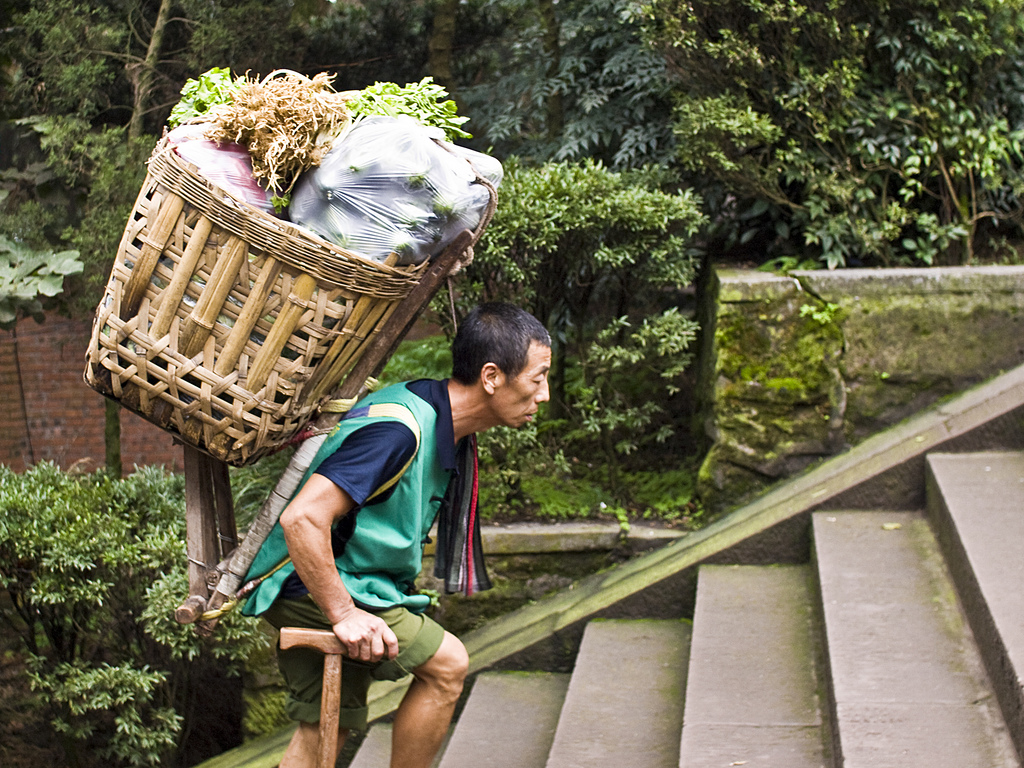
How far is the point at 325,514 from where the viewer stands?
2.27 m

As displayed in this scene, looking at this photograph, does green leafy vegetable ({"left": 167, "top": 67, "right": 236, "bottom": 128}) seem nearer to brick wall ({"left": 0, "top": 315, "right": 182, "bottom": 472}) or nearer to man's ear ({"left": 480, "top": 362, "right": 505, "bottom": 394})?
man's ear ({"left": 480, "top": 362, "right": 505, "bottom": 394})

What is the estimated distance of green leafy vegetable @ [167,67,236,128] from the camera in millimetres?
2311


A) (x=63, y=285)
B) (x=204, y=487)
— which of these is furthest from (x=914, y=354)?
(x=63, y=285)

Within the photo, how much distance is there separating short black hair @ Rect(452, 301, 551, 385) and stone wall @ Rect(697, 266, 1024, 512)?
2189 millimetres

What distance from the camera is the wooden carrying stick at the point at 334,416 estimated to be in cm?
225

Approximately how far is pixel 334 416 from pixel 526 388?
0.53 metres

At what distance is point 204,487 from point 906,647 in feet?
7.30

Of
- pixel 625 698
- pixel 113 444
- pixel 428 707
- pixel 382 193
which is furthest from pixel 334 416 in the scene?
pixel 113 444

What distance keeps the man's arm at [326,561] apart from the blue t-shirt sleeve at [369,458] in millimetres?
31

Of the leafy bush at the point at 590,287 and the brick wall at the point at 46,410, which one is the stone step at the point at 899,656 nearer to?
the leafy bush at the point at 590,287

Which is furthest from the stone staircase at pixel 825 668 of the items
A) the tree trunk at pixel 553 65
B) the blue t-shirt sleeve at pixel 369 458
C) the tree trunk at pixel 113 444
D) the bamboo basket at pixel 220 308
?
the tree trunk at pixel 553 65

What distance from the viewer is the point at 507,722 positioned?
12.0 feet

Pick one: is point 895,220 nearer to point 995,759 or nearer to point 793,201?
point 793,201

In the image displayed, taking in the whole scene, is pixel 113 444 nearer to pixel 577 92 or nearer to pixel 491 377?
pixel 491 377
